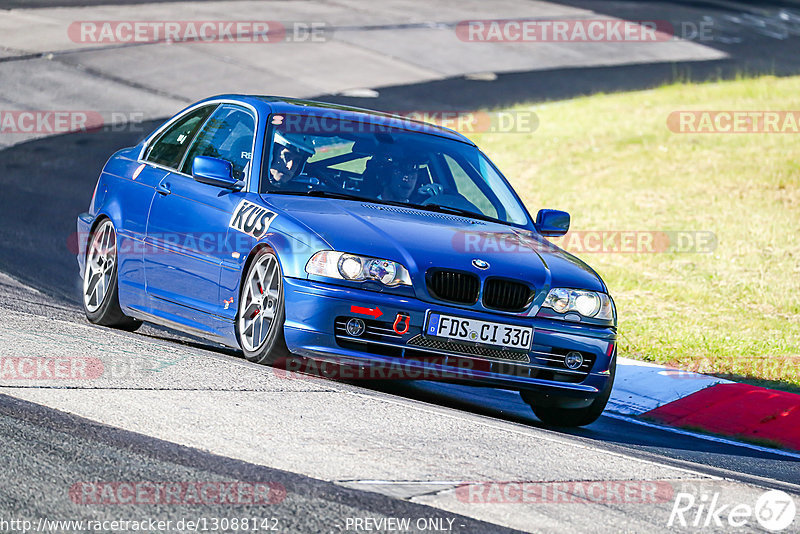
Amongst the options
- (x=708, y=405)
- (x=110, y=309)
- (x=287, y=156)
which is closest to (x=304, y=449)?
(x=287, y=156)

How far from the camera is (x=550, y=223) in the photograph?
8227 mm

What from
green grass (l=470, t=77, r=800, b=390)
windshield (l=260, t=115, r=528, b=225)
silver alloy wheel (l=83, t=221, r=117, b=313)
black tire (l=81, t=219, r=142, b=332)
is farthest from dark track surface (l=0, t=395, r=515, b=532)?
green grass (l=470, t=77, r=800, b=390)

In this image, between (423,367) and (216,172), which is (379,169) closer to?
(216,172)

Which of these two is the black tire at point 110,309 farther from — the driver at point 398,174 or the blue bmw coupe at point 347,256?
the driver at point 398,174

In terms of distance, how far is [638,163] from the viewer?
18.5 m

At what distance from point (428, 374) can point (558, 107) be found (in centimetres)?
1591

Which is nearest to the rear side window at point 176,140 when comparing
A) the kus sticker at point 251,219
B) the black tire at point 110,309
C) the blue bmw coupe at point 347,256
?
the blue bmw coupe at point 347,256

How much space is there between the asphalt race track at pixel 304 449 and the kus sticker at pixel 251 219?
2.41 ft

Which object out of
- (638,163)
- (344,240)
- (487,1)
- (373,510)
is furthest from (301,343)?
(487,1)

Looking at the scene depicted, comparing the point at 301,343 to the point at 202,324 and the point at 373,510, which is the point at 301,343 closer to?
the point at 202,324

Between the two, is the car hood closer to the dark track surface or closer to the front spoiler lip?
the front spoiler lip

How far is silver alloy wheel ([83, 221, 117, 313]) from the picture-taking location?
8.56 m

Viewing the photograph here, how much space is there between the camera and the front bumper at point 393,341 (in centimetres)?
658

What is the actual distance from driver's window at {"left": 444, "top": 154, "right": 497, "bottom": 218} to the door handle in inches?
69.8
